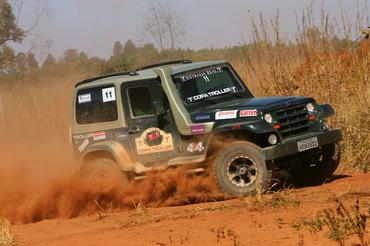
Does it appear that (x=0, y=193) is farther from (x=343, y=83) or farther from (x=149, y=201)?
(x=343, y=83)

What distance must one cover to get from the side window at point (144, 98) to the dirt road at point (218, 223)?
1.38 meters

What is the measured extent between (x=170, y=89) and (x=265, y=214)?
2823 mm

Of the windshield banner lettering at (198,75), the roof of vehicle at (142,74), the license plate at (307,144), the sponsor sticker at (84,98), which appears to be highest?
the roof of vehicle at (142,74)

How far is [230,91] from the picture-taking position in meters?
9.51

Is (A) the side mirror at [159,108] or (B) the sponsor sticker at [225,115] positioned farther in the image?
(A) the side mirror at [159,108]

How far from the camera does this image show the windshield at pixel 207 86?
30.2 feet

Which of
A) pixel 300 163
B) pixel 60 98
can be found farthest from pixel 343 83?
pixel 60 98

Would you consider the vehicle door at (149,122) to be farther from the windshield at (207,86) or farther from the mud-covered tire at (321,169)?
the mud-covered tire at (321,169)

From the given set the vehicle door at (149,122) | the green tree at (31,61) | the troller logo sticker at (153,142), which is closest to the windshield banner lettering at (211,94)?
the vehicle door at (149,122)

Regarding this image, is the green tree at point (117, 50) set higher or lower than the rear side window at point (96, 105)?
higher

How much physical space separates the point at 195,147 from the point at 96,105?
178 cm

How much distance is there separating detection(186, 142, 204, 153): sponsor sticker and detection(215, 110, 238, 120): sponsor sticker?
44cm

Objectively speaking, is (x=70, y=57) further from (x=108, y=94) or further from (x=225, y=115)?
(x=225, y=115)

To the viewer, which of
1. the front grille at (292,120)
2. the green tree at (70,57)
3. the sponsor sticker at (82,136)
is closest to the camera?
the front grille at (292,120)
